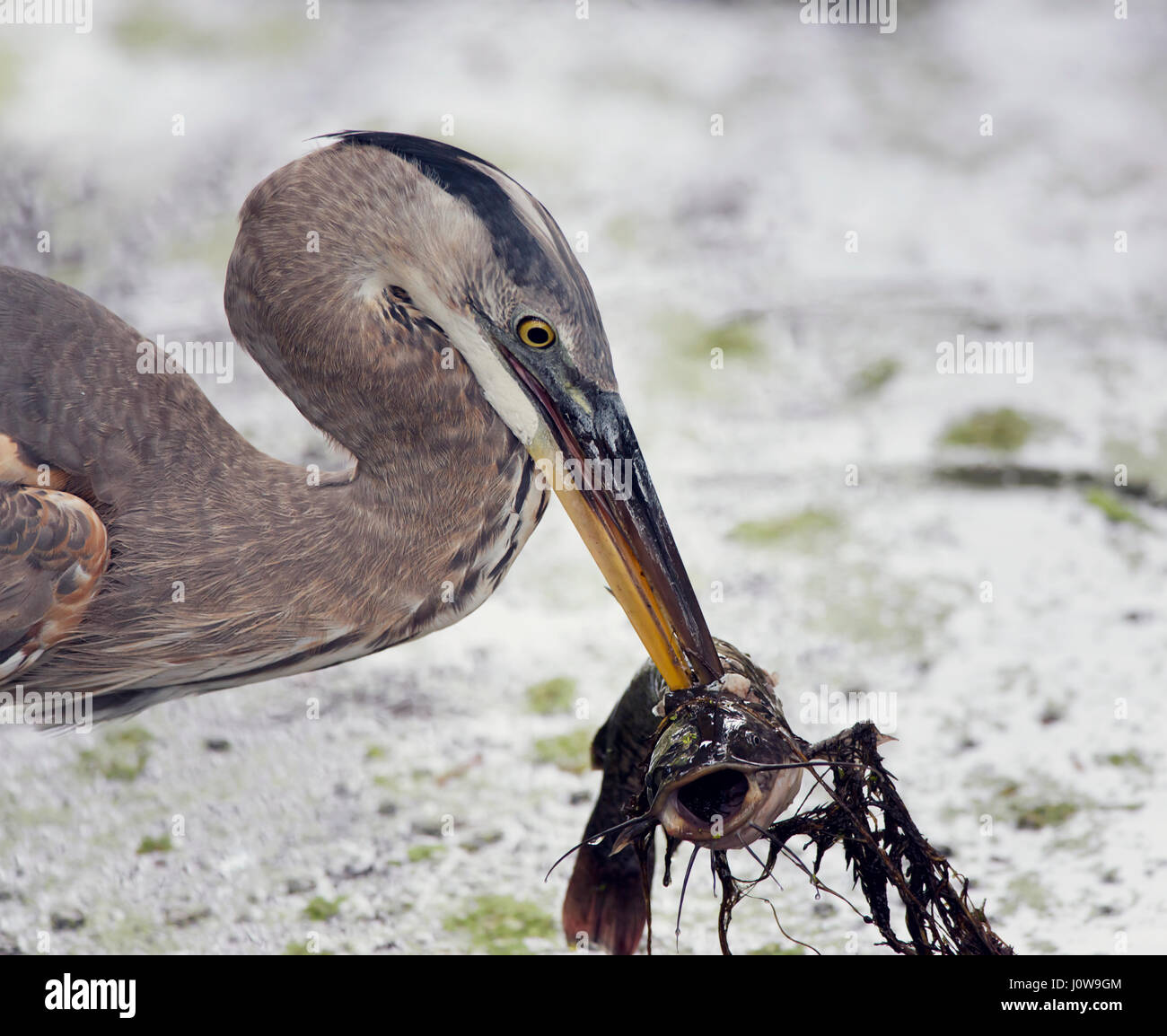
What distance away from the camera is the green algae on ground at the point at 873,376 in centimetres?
543

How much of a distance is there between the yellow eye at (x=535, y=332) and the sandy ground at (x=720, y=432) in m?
1.61

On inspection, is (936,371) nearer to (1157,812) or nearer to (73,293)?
(1157,812)

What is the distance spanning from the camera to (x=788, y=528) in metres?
4.77

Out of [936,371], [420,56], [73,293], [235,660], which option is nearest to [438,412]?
[235,660]

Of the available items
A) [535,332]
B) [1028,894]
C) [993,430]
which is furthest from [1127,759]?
[535,332]

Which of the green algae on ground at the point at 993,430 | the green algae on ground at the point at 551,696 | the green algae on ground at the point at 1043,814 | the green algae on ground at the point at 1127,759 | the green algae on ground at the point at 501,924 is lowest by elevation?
the green algae on ground at the point at 501,924

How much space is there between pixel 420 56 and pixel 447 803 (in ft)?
18.5

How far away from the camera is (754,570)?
456 cm

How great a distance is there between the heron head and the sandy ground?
4.07 ft

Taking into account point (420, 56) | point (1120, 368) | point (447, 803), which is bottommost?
point (447, 803)

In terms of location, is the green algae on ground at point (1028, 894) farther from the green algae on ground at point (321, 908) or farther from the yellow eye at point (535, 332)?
the yellow eye at point (535, 332)

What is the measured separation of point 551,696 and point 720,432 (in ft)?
5.62

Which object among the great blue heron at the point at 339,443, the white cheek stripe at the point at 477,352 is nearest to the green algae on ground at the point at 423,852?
the great blue heron at the point at 339,443

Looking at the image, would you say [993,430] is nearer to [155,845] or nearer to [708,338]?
[708,338]
